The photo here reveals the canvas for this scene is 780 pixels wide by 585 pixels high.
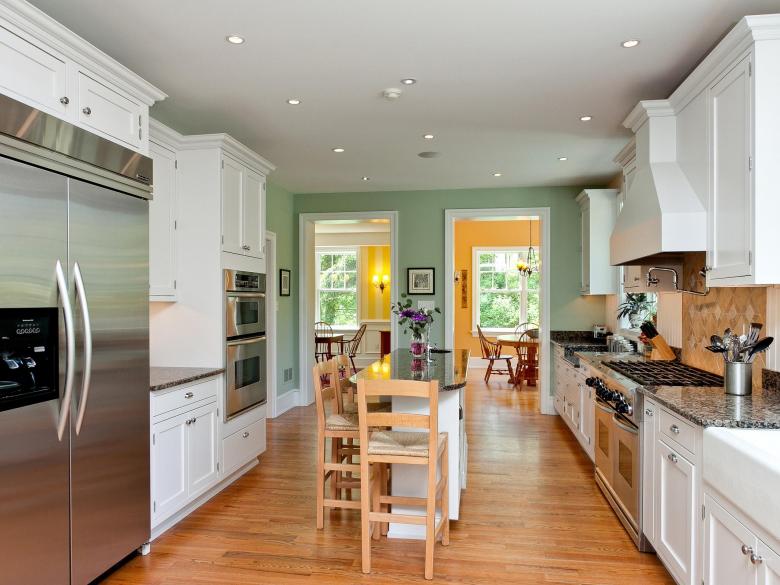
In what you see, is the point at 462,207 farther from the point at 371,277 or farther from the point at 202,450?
the point at 371,277

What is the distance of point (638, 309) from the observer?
16.8 ft

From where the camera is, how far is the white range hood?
116 inches

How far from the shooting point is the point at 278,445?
5.12 m

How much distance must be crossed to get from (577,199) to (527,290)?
4.53 meters

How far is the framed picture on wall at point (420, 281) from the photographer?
6777mm

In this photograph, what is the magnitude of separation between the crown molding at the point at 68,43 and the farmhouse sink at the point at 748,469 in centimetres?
301

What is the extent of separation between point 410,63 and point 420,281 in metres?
3.89

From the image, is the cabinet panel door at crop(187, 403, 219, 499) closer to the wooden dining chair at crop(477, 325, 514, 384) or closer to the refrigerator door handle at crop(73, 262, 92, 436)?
the refrigerator door handle at crop(73, 262, 92, 436)

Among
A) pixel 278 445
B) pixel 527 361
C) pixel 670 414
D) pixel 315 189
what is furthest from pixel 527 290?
pixel 670 414

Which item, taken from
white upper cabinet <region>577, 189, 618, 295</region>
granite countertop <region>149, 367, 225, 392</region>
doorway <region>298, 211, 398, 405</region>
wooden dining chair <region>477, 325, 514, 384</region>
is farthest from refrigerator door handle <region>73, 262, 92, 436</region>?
doorway <region>298, 211, 398, 405</region>

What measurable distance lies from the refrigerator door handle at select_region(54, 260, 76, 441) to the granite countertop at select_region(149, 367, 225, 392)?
656 mm

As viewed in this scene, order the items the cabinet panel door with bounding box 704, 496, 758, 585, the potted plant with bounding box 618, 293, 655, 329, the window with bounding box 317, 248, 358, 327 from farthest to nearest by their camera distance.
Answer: the window with bounding box 317, 248, 358, 327
the potted plant with bounding box 618, 293, 655, 329
the cabinet panel door with bounding box 704, 496, 758, 585

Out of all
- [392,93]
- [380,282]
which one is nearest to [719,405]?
[392,93]

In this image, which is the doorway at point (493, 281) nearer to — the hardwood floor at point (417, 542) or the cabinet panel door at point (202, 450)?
the hardwood floor at point (417, 542)
